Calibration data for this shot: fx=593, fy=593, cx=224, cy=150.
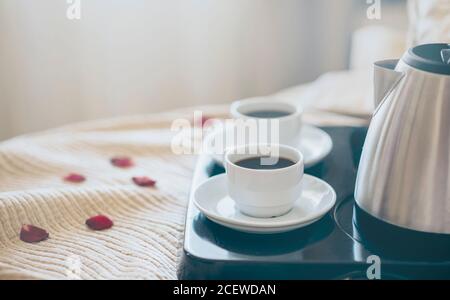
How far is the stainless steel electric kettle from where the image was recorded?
22.0 inches

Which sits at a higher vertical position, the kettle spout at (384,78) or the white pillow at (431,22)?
the white pillow at (431,22)

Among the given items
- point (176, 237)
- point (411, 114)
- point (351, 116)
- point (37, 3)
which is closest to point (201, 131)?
point (351, 116)

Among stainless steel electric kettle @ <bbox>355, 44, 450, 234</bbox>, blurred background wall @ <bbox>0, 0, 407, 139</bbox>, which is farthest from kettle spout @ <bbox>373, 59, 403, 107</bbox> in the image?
blurred background wall @ <bbox>0, 0, 407, 139</bbox>

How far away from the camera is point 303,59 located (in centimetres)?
168

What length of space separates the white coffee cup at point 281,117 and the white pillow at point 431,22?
24 centimetres

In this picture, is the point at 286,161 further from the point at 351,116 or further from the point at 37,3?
the point at 37,3

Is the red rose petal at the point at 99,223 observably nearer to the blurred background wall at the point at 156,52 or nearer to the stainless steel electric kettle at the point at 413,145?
→ the stainless steel electric kettle at the point at 413,145

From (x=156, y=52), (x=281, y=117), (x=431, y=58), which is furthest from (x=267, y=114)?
(x=156, y=52)

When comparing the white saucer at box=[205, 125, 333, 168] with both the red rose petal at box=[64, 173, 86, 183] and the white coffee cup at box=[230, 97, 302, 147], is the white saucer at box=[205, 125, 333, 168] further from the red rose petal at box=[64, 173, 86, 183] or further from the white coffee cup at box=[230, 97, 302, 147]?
the red rose petal at box=[64, 173, 86, 183]

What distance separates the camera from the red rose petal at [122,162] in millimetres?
903

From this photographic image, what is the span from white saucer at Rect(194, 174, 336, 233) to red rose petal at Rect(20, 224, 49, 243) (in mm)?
186

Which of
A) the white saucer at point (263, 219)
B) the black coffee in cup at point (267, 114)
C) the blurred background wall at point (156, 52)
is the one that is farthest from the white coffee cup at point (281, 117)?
the blurred background wall at point (156, 52)

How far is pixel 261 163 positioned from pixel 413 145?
16 cm

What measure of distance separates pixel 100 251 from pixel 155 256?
0.06 m
